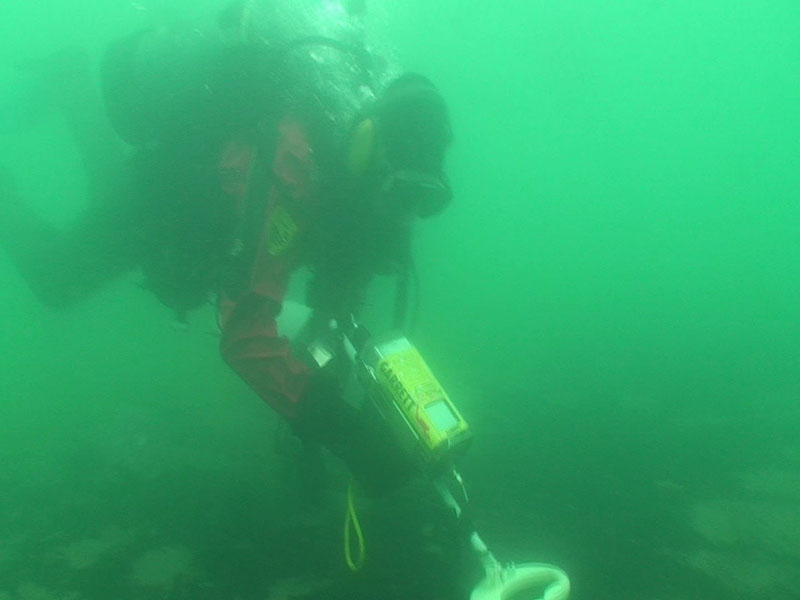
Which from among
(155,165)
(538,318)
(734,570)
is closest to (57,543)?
(155,165)

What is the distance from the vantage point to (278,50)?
2.57m

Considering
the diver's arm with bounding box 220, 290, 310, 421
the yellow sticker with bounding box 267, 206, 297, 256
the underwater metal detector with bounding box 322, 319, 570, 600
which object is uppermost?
the yellow sticker with bounding box 267, 206, 297, 256

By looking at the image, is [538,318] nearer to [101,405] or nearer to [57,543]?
[101,405]

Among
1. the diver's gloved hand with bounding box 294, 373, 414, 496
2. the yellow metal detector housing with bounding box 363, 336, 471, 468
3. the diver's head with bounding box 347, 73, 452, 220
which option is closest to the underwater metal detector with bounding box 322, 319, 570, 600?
the yellow metal detector housing with bounding box 363, 336, 471, 468

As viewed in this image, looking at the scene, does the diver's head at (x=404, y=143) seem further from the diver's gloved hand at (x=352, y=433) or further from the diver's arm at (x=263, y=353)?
the diver's gloved hand at (x=352, y=433)

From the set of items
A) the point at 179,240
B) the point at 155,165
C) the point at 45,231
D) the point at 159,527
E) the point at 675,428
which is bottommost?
the point at 675,428

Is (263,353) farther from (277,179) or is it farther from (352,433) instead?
(277,179)

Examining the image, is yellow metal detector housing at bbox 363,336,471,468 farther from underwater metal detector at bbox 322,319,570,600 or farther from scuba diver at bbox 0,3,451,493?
scuba diver at bbox 0,3,451,493

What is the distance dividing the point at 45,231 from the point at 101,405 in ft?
10.2

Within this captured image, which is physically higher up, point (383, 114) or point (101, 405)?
point (101, 405)

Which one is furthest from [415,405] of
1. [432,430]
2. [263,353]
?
[263,353]

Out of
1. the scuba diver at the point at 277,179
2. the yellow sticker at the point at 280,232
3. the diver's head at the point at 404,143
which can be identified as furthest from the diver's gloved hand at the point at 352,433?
the diver's head at the point at 404,143

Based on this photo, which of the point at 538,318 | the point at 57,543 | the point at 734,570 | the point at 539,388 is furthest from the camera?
the point at 538,318

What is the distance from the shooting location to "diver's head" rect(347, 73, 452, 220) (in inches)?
98.8
